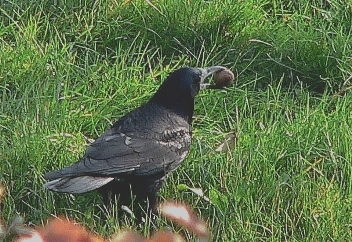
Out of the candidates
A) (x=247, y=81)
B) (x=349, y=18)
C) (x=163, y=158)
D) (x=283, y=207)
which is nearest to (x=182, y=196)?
(x=163, y=158)

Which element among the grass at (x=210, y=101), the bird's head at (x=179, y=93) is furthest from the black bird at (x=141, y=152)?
the grass at (x=210, y=101)

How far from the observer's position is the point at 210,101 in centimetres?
408

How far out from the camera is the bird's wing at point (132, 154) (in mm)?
3082

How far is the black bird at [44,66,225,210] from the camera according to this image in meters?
3.07

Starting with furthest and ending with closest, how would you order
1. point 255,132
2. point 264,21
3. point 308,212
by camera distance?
1. point 264,21
2. point 255,132
3. point 308,212

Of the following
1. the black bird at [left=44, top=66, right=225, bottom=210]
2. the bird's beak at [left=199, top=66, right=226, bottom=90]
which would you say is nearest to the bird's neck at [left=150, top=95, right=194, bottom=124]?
the black bird at [left=44, top=66, right=225, bottom=210]

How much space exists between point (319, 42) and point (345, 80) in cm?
32

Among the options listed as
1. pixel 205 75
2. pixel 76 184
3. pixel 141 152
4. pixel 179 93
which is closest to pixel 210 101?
pixel 205 75

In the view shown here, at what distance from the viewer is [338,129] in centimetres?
351

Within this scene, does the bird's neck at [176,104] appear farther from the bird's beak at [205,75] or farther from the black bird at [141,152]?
the bird's beak at [205,75]

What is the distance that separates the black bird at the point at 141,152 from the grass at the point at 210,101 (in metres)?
0.13

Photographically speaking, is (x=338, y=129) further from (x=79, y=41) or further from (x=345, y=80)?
(x=79, y=41)

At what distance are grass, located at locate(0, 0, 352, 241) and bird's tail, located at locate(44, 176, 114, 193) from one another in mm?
141

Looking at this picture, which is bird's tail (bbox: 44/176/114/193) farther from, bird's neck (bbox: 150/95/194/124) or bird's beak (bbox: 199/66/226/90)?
bird's beak (bbox: 199/66/226/90)
